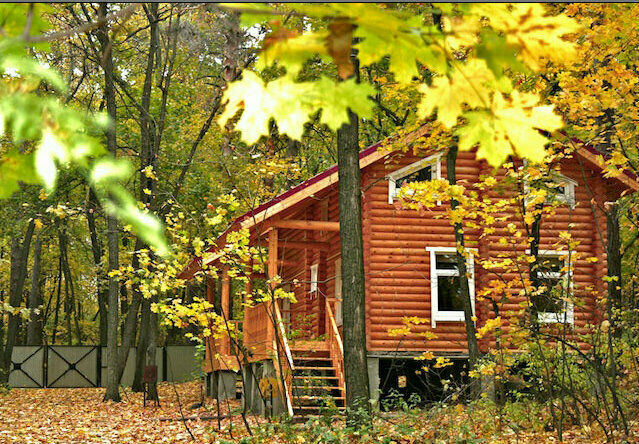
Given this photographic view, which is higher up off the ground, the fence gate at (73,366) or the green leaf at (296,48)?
the green leaf at (296,48)

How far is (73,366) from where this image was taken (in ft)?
105

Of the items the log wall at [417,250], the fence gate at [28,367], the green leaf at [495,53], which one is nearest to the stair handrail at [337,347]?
the log wall at [417,250]

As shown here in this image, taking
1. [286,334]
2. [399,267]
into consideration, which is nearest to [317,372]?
[286,334]

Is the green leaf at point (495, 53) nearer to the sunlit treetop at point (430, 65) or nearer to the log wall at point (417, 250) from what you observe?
the sunlit treetop at point (430, 65)

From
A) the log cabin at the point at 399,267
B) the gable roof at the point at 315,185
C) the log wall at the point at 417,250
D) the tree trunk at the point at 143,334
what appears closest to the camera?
the gable roof at the point at 315,185

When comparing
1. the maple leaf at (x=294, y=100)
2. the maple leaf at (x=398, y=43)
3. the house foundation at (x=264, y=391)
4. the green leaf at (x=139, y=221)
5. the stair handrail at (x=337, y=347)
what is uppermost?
the maple leaf at (x=398, y=43)

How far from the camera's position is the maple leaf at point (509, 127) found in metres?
2.11

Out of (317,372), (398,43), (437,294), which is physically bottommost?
(317,372)

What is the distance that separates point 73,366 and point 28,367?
177cm

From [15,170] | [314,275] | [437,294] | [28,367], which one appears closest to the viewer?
[15,170]

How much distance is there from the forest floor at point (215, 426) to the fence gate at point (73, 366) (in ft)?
26.7

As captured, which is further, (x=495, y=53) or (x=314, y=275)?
(x=314, y=275)

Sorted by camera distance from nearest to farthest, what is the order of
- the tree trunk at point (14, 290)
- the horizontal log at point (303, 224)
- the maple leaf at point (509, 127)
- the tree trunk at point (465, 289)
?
the maple leaf at point (509, 127) < the tree trunk at point (465, 289) < the horizontal log at point (303, 224) < the tree trunk at point (14, 290)

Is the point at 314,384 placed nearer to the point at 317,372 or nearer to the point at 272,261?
the point at 317,372
